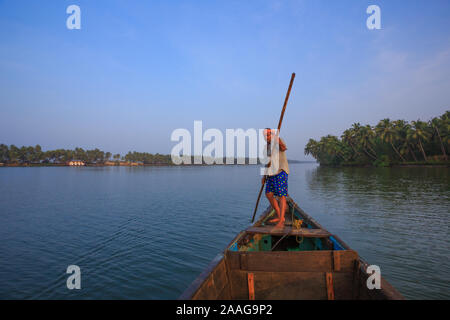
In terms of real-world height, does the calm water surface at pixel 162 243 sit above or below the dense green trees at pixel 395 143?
below

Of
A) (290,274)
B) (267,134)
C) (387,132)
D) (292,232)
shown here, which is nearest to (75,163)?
(387,132)

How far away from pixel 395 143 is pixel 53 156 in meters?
171

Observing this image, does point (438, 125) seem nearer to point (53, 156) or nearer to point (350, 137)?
point (350, 137)

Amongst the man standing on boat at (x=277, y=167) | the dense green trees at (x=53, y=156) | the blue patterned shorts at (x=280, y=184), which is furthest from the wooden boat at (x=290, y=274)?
the dense green trees at (x=53, y=156)

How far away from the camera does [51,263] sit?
6.58 m

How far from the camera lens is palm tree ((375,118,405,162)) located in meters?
55.5

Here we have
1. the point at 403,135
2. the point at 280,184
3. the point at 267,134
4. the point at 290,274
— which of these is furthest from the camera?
the point at 403,135

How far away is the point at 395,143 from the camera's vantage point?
57.8 meters

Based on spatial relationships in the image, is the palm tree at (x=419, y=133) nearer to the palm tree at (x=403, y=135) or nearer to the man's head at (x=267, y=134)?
the palm tree at (x=403, y=135)

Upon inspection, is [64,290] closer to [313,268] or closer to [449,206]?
[313,268]

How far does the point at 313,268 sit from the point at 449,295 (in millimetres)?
3480

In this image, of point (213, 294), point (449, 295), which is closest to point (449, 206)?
point (449, 295)

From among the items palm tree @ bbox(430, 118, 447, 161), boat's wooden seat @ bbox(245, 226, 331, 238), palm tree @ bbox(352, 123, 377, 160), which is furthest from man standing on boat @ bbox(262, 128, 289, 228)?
palm tree @ bbox(352, 123, 377, 160)

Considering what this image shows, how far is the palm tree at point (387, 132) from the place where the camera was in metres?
55.5
